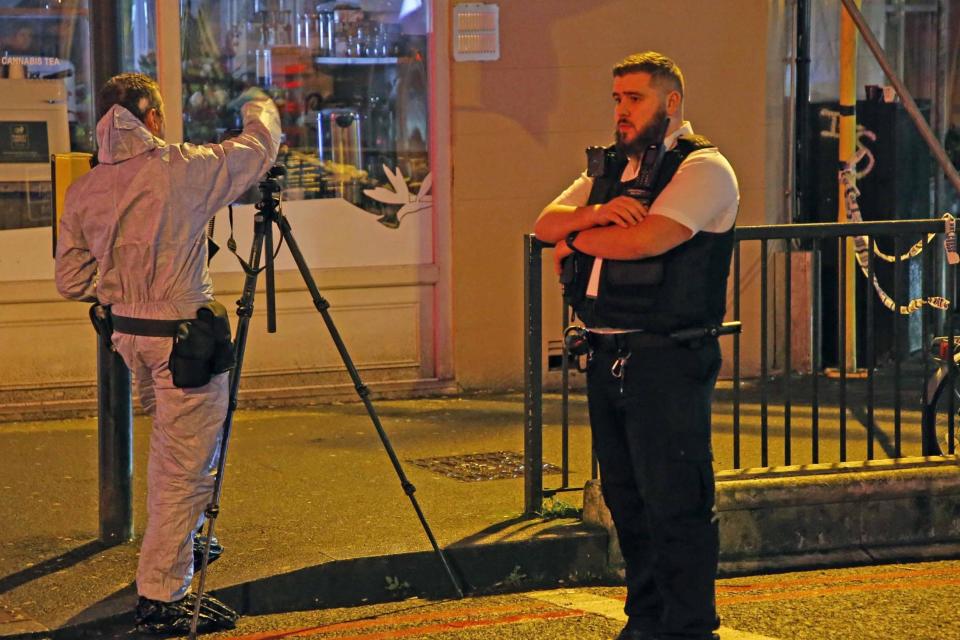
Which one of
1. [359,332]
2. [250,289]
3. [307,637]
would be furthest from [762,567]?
[359,332]

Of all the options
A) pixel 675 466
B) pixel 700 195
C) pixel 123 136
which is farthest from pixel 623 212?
pixel 123 136

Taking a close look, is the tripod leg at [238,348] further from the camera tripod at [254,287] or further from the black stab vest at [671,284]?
the black stab vest at [671,284]

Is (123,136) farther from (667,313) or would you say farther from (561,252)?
(667,313)

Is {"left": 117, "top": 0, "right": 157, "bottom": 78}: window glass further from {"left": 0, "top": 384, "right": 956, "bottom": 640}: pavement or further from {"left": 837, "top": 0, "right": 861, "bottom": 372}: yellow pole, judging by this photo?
{"left": 837, "top": 0, "right": 861, "bottom": 372}: yellow pole

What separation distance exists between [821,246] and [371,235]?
3.08 metres

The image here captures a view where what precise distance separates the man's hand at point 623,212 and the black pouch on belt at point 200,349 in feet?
4.60

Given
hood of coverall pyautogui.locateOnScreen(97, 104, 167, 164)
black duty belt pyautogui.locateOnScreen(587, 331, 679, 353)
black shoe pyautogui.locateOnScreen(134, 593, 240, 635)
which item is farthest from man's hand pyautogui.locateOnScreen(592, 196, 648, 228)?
black shoe pyautogui.locateOnScreen(134, 593, 240, 635)

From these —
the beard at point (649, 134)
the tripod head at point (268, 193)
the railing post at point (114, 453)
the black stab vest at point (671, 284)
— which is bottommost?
the railing post at point (114, 453)

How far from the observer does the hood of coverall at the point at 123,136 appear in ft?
17.8

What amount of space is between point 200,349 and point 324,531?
1435 millimetres

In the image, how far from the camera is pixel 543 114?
964cm

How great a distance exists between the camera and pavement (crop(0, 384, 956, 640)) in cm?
588

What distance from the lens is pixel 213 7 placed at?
9227 millimetres

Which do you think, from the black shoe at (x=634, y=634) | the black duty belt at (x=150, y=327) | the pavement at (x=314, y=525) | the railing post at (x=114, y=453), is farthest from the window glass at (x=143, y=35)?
the black shoe at (x=634, y=634)
